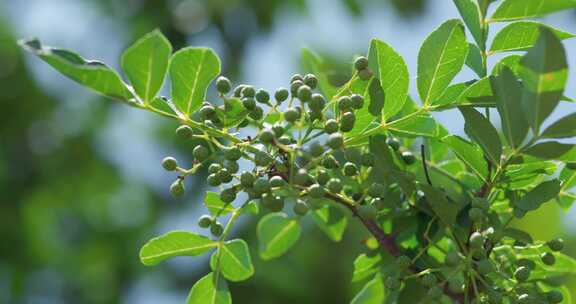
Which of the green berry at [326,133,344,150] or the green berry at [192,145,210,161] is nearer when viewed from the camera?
the green berry at [326,133,344,150]

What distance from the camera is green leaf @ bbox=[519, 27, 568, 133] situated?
1.01 meters

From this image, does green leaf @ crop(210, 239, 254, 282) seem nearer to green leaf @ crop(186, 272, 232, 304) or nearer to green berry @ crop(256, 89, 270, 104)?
green leaf @ crop(186, 272, 232, 304)

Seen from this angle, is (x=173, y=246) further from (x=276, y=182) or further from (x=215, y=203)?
(x=276, y=182)

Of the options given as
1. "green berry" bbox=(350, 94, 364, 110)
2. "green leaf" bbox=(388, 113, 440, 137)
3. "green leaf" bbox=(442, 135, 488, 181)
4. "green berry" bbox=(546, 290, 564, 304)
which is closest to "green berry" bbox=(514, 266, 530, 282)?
"green berry" bbox=(546, 290, 564, 304)

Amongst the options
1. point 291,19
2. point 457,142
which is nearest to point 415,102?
point 457,142

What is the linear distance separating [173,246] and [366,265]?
354mm

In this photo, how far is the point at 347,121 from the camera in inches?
47.0

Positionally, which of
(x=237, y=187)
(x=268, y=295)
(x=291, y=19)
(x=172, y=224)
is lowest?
Answer: (x=268, y=295)

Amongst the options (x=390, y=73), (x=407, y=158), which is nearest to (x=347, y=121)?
(x=390, y=73)

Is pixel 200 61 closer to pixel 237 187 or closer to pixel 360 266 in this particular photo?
pixel 237 187

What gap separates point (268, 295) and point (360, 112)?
560cm

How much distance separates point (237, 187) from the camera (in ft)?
4.09

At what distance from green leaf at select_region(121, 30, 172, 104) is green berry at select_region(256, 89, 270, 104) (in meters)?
0.19

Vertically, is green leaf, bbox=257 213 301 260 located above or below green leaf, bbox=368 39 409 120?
below
